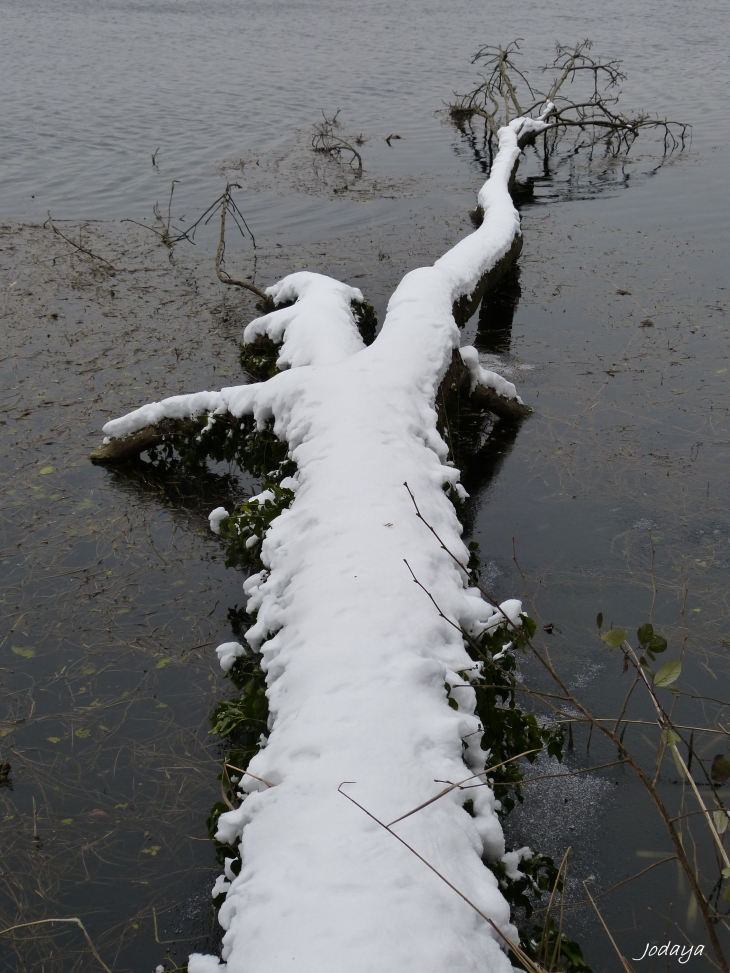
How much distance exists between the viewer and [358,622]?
12.2ft

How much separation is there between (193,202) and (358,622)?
11.5m

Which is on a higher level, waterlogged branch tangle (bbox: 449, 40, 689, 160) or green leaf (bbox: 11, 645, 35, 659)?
waterlogged branch tangle (bbox: 449, 40, 689, 160)

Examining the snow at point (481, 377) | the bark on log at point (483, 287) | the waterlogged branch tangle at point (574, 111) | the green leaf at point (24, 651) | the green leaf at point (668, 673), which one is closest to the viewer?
the green leaf at point (668, 673)

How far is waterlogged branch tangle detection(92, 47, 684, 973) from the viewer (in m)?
2.66

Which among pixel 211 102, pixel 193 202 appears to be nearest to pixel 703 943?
pixel 193 202

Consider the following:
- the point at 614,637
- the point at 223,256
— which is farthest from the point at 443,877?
→ the point at 223,256

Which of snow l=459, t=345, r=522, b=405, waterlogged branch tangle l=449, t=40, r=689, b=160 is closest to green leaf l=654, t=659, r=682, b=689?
snow l=459, t=345, r=522, b=405

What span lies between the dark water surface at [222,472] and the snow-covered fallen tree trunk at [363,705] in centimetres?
89

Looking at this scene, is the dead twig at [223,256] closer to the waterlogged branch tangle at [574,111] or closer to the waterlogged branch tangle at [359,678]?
the waterlogged branch tangle at [359,678]

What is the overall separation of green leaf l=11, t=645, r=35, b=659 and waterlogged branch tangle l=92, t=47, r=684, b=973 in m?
1.48

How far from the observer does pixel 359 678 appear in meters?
3.45

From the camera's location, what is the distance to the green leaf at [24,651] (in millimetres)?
5391

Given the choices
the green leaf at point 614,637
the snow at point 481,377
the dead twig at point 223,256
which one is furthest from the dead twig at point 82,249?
the green leaf at point 614,637

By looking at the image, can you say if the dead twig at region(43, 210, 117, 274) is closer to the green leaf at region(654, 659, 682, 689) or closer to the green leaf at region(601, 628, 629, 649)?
the green leaf at region(601, 628, 629, 649)
